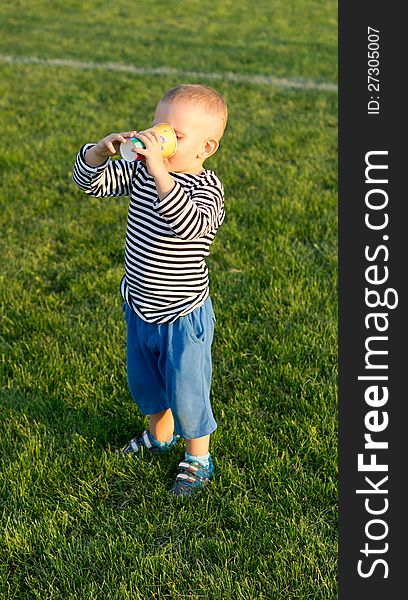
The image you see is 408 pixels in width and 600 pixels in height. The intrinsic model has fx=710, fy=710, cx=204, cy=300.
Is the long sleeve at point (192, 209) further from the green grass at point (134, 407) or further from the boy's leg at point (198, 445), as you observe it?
the green grass at point (134, 407)

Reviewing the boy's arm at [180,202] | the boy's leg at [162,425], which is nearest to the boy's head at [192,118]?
the boy's arm at [180,202]

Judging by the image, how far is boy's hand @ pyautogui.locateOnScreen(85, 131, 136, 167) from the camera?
7.55ft

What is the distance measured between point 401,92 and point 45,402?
2698 mm

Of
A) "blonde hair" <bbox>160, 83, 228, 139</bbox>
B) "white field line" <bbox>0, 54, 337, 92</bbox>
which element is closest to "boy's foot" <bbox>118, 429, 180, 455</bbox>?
"blonde hair" <bbox>160, 83, 228, 139</bbox>

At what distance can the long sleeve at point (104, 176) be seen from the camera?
2541 millimetres

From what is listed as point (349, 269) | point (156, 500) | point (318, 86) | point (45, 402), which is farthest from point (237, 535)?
point (318, 86)

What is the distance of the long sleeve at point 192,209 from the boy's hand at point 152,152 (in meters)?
0.08

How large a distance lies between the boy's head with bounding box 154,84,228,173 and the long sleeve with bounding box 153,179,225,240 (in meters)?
0.13

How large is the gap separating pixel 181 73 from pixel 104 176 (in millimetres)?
6549

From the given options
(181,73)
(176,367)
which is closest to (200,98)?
(176,367)

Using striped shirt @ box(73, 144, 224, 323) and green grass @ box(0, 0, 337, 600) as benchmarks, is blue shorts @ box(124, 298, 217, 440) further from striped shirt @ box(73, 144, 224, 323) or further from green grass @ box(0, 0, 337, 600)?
green grass @ box(0, 0, 337, 600)

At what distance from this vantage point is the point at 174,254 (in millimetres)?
2477

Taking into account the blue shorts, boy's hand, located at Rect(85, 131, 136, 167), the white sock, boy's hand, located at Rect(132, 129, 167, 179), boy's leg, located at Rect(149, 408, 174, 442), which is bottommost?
the white sock

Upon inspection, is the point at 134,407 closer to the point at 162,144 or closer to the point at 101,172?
the point at 101,172
